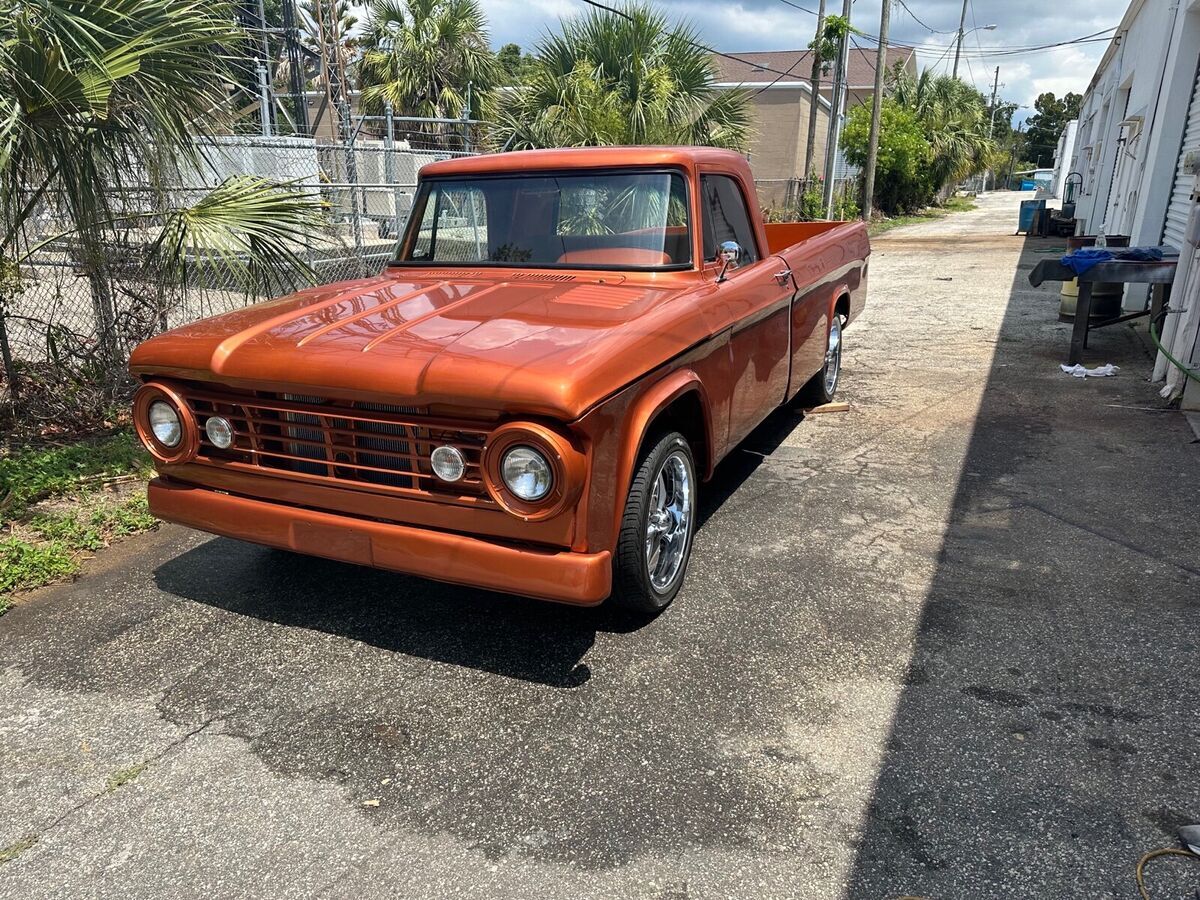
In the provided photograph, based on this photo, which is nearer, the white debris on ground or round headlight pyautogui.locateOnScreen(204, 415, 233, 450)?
round headlight pyautogui.locateOnScreen(204, 415, 233, 450)

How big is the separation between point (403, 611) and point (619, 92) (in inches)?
403

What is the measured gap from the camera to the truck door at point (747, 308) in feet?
13.1

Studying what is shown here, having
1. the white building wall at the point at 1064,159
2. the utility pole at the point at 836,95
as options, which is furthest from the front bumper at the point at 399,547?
the white building wall at the point at 1064,159

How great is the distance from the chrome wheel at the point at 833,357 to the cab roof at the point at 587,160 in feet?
7.11

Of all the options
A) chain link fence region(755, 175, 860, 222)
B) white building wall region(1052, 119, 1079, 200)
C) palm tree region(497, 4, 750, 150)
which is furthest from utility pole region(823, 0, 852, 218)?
white building wall region(1052, 119, 1079, 200)

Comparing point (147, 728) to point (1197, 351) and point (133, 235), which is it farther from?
point (1197, 351)

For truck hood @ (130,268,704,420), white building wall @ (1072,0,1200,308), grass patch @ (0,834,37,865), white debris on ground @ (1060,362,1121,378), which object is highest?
white building wall @ (1072,0,1200,308)

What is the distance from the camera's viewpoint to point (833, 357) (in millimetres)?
6594

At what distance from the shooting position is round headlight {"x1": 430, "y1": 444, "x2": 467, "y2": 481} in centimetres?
281

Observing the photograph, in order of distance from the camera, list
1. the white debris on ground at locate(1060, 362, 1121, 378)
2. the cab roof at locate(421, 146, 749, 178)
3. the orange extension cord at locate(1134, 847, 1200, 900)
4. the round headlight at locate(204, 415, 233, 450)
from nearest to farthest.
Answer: the orange extension cord at locate(1134, 847, 1200, 900)
the round headlight at locate(204, 415, 233, 450)
the cab roof at locate(421, 146, 749, 178)
the white debris on ground at locate(1060, 362, 1121, 378)

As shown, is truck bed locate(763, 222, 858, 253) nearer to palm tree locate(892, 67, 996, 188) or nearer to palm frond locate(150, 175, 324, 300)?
palm frond locate(150, 175, 324, 300)

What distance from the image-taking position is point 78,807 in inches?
98.3

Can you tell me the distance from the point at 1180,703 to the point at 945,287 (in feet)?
37.1

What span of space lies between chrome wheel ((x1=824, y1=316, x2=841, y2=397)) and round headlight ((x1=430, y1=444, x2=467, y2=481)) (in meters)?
4.12
